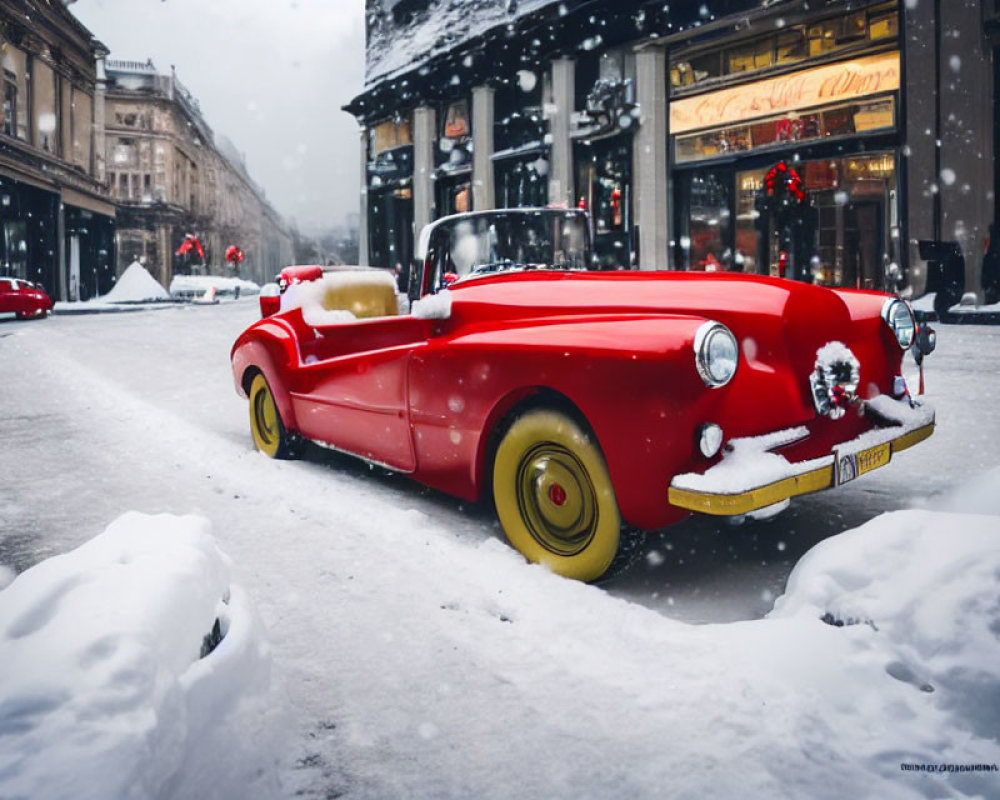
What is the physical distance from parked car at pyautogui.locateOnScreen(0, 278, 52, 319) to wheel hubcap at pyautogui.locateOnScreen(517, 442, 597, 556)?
75.0ft

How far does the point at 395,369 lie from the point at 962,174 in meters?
13.7

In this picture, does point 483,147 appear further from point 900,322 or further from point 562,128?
point 900,322

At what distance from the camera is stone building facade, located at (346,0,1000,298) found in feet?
47.3

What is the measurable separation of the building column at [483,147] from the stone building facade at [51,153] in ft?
54.3

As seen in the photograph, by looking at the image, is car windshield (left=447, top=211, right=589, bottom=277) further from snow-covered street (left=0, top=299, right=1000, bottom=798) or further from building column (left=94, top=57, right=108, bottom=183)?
building column (left=94, top=57, right=108, bottom=183)

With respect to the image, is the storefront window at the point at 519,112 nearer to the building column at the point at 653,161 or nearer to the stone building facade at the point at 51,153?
the building column at the point at 653,161

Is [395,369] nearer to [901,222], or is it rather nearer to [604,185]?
[901,222]

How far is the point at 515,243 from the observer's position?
17.5 feet

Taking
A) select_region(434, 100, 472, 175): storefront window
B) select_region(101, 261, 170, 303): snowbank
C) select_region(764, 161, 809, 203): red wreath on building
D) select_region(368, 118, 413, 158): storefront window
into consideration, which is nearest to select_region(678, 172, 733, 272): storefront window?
select_region(764, 161, 809, 203): red wreath on building

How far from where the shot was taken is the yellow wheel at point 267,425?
214 inches

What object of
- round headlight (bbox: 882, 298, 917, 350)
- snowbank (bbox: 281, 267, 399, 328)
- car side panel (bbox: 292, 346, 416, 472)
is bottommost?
car side panel (bbox: 292, 346, 416, 472)

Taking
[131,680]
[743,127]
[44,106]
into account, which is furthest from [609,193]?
[44,106]

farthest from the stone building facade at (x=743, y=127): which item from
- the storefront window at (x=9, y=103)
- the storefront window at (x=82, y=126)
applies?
the storefront window at (x=82, y=126)

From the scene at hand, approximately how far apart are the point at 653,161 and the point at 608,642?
57.5 ft
